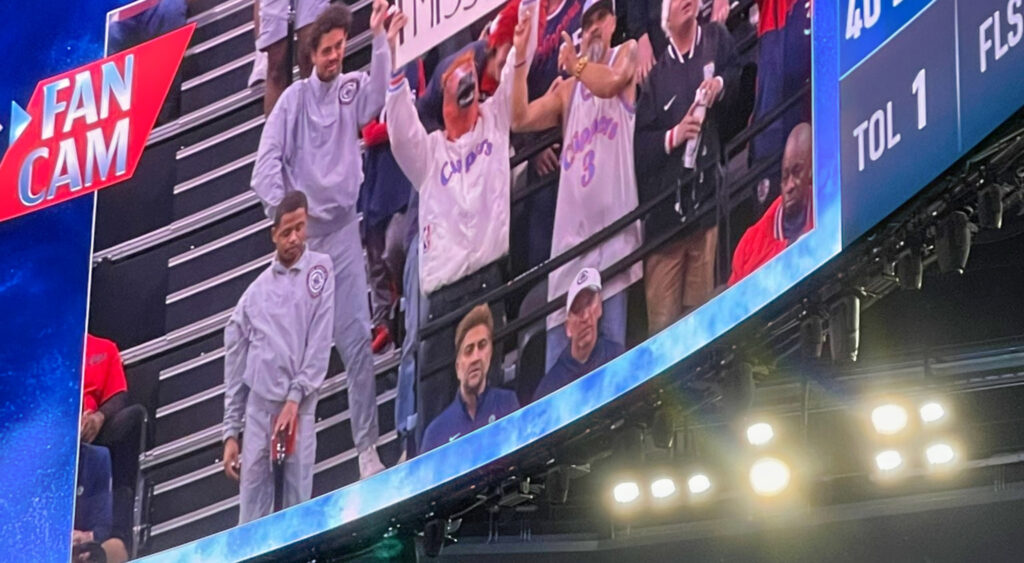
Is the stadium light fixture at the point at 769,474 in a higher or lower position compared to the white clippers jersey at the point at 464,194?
lower

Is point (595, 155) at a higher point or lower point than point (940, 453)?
higher

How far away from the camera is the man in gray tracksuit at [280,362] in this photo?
6.53m

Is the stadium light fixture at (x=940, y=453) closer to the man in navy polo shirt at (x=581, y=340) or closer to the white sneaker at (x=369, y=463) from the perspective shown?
the man in navy polo shirt at (x=581, y=340)

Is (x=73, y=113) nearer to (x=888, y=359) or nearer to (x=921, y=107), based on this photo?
(x=888, y=359)

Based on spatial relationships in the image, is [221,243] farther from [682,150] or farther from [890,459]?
[890,459]

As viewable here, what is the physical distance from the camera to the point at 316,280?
6676 millimetres

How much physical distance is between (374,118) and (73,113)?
1.83 m

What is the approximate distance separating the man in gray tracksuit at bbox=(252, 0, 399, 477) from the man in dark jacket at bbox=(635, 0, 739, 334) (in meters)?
1.25

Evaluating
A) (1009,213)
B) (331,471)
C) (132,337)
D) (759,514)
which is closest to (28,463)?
(132,337)

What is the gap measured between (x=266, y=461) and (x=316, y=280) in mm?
643

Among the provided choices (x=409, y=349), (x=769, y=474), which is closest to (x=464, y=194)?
(x=409, y=349)

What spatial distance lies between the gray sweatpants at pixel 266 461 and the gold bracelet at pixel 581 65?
145cm

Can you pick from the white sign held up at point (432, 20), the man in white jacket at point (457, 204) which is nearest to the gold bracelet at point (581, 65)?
the man in white jacket at point (457, 204)

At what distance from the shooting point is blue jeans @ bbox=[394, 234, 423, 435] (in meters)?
6.18
